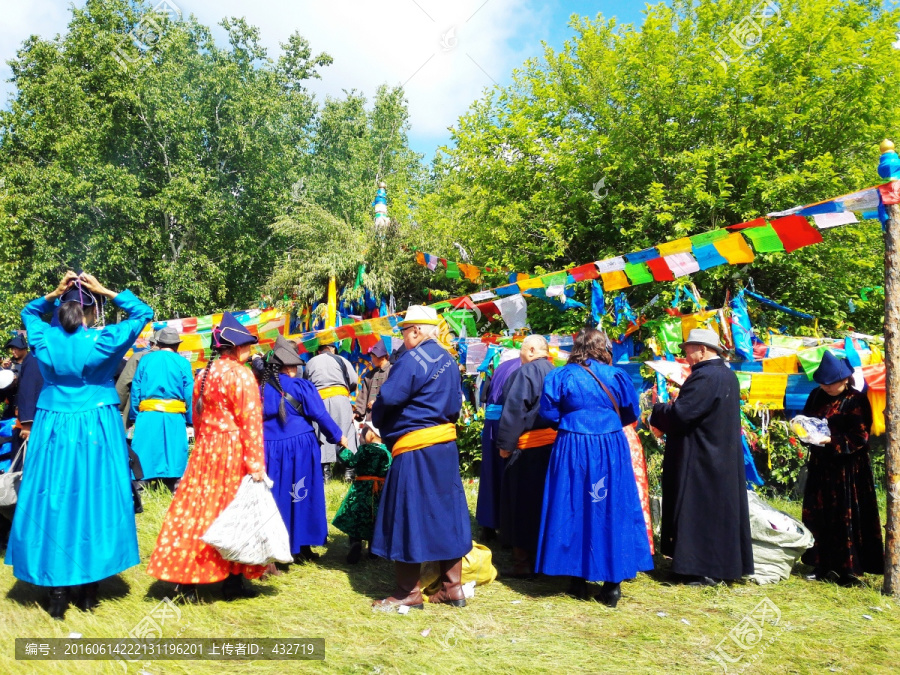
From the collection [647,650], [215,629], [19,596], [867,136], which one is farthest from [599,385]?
[867,136]

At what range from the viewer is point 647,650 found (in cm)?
354

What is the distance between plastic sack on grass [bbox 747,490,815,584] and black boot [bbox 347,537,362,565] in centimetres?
297

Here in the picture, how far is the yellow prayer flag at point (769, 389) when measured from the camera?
694cm

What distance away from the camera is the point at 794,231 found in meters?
6.18

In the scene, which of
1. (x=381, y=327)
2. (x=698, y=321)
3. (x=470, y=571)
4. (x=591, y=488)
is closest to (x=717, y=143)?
(x=698, y=321)

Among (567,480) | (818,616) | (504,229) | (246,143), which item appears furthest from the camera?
(246,143)

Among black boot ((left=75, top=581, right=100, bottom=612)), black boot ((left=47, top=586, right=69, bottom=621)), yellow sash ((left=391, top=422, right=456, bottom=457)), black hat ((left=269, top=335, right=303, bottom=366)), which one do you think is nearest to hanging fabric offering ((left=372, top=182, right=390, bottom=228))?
black hat ((left=269, top=335, right=303, bottom=366))

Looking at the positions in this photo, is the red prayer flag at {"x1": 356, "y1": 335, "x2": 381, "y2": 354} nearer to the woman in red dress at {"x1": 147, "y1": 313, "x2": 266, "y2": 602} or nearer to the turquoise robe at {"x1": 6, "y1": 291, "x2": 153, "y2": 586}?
the woman in red dress at {"x1": 147, "y1": 313, "x2": 266, "y2": 602}

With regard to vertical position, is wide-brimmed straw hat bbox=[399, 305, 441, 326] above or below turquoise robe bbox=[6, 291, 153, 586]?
above

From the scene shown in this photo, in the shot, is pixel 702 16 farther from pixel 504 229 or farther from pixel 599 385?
pixel 599 385

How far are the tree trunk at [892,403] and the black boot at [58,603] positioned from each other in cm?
517

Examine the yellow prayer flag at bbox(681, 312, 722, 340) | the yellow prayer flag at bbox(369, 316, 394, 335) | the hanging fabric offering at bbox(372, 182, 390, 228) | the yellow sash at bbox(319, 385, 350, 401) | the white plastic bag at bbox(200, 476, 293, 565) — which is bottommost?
the white plastic bag at bbox(200, 476, 293, 565)

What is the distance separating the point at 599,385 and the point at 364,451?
204cm

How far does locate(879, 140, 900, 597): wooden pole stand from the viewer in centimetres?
429
